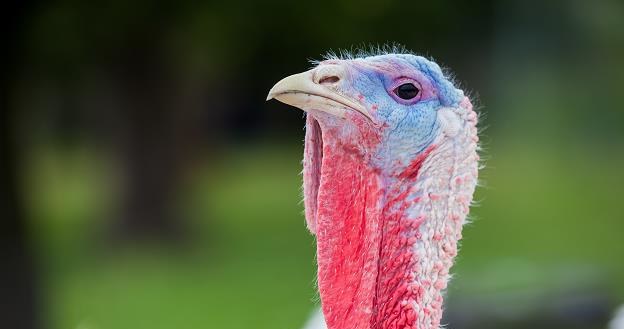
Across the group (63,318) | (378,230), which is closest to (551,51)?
(63,318)

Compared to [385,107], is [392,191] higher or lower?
lower

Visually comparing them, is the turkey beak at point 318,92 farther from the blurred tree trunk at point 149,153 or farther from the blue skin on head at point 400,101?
the blurred tree trunk at point 149,153

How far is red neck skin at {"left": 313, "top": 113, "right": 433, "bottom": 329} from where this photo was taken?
8.95 feet

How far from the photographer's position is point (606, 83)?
64.6ft

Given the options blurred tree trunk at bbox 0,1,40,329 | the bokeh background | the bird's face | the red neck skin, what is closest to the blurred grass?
the bokeh background

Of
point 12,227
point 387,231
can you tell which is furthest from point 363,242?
point 12,227

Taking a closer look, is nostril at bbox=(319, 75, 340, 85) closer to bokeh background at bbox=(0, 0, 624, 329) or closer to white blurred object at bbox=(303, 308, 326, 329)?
Result: white blurred object at bbox=(303, 308, 326, 329)

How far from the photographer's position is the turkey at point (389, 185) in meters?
2.70

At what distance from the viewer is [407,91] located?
2727mm

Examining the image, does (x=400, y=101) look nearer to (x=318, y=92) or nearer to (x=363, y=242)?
(x=318, y=92)

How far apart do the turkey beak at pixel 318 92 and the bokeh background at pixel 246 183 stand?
391 cm

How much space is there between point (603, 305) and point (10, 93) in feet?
15.6

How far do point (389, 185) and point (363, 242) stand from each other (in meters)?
0.15

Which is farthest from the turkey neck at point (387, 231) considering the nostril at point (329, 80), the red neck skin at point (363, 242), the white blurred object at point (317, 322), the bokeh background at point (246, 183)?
the bokeh background at point (246, 183)
